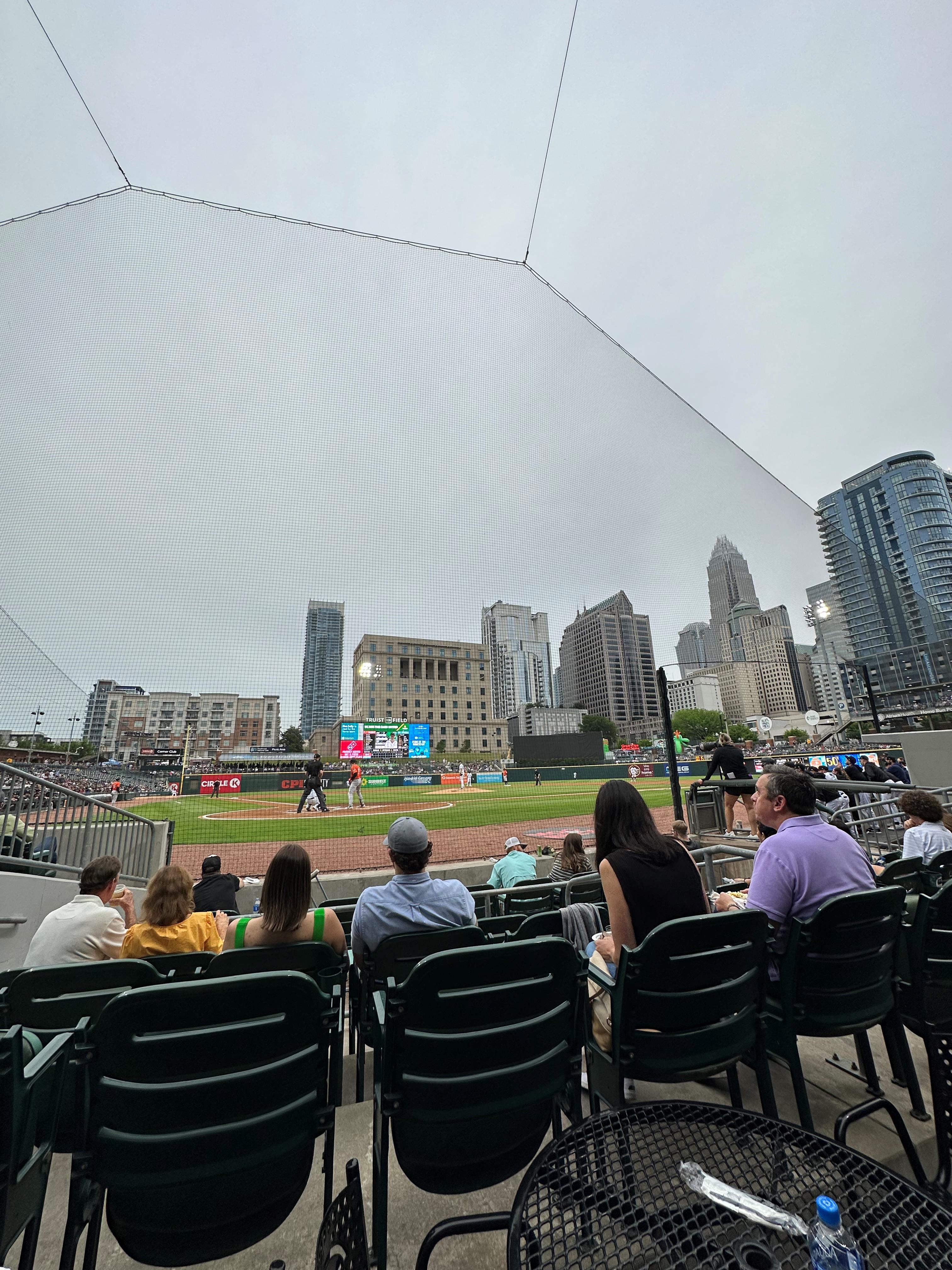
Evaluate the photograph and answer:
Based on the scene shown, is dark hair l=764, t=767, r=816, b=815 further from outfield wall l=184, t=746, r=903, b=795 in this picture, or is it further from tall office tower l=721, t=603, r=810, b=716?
outfield wall l=184, t=746, r=903, b=795

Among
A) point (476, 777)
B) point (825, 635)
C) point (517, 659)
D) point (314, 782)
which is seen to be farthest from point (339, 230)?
point (517, 659)

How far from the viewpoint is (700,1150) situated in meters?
1.13

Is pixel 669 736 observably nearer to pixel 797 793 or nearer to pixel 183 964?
pixel 797 793

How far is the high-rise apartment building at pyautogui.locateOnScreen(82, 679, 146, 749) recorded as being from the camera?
15.9 m

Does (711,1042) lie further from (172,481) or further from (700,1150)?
(172,481)

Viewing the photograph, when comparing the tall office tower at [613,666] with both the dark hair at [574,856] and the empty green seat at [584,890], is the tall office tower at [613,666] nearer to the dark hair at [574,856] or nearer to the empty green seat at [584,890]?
the dark hair at [574,856]

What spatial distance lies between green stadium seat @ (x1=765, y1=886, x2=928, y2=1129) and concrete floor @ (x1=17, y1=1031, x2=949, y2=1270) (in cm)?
20

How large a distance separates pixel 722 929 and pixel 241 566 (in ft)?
49.3

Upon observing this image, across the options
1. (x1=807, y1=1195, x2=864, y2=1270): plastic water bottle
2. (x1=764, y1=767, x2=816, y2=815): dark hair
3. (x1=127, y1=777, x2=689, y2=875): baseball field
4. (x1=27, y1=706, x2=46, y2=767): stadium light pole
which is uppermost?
(x1=27, y1=706, x2=46, y2=767): stadium light pole

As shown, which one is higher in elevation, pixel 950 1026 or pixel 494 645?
pixel 494 645

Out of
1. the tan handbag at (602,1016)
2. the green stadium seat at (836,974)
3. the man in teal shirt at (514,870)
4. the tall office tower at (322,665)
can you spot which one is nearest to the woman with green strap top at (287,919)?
the tan handbag at (602,1016)

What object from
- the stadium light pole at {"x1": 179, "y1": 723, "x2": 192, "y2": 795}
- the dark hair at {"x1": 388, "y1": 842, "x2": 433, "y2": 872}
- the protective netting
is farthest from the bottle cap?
the stadium light pole at {"x1": 179, "y1": 723, "x2": 192, "y2": 795}

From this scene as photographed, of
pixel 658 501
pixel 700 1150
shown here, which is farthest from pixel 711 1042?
pixel 658 501

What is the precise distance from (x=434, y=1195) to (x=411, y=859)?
3.67 feet
